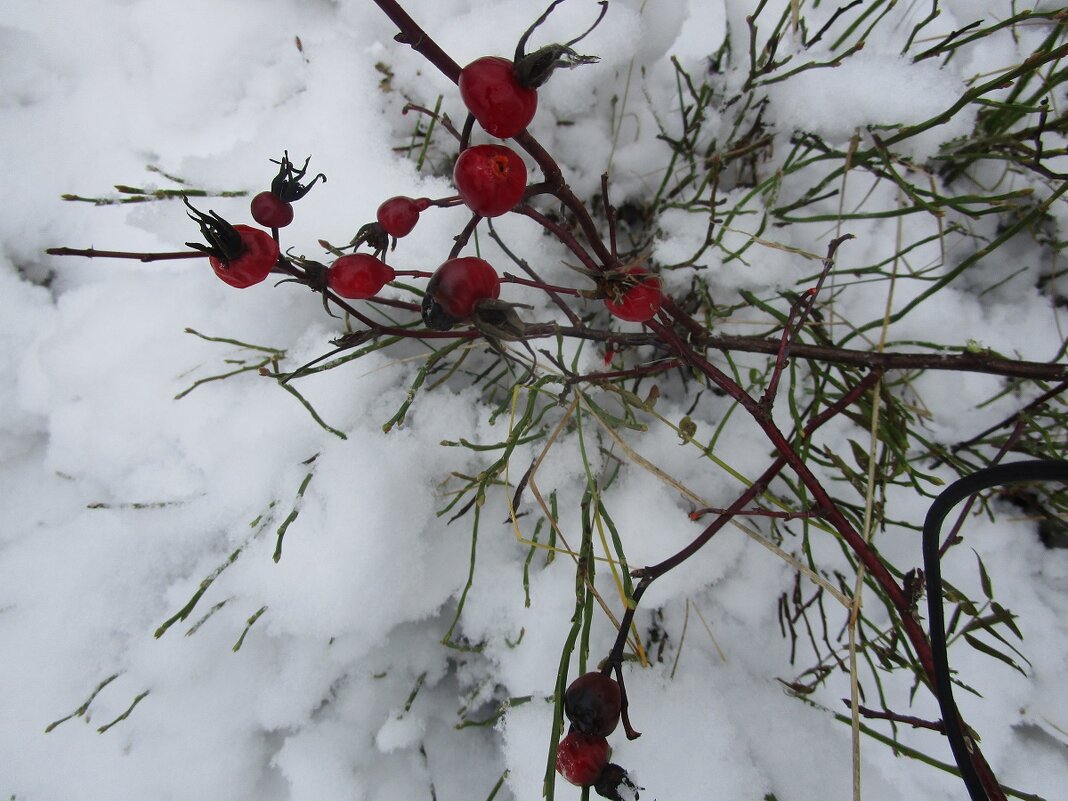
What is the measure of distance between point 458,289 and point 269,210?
343mm

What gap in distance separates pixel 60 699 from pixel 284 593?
0.65m

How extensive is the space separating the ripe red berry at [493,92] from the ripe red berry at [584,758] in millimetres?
786

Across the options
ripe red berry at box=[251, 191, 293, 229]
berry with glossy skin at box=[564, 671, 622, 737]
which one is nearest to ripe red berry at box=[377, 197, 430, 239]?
ripe red berry at box=[251, 191, 293, 229]

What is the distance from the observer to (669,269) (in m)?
1.29

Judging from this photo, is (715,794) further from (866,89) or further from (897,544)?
(866,89)

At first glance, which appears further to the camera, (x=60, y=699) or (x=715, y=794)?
(x=60, y=699)

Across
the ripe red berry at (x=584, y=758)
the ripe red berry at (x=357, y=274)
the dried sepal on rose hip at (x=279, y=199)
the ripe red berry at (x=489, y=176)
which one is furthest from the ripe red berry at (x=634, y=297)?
the ripe red berry at (x=584, y=758)

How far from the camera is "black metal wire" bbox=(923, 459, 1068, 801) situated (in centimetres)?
78

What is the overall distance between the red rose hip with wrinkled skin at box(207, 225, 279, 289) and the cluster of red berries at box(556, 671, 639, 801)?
0.70m

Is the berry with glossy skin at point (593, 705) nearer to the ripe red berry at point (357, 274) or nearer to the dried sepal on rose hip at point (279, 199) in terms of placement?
the ripe red berry at point (357, 274)

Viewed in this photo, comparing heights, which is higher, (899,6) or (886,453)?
(899,6)

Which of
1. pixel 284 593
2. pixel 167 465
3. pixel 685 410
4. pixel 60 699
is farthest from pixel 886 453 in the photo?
pixel 60 699

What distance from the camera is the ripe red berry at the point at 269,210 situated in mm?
837

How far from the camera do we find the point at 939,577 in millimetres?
825
